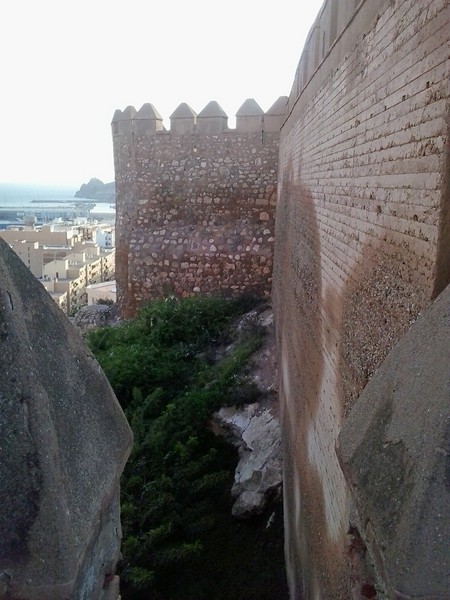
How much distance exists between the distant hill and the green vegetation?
139m

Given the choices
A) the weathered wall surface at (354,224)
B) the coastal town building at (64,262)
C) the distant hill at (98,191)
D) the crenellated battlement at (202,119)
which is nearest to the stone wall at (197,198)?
the crenellated battlement at (202,119)

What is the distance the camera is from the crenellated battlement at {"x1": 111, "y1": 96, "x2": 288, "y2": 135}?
9.47 m

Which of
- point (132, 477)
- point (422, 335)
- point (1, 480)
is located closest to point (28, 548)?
point (1, 480)

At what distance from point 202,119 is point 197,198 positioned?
1.50 metres

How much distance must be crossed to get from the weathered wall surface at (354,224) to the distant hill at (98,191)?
143819mm

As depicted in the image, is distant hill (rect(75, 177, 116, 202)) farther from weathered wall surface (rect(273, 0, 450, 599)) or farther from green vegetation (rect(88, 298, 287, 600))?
weathered wall surface (rect(273, 0, 450, 599))

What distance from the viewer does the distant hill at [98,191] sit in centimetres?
14762

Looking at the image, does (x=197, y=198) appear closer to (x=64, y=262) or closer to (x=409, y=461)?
(x=409, y=461)

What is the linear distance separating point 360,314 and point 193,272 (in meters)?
7.98

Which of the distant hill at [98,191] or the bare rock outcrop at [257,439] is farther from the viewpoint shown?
the distant hill at [98,191]

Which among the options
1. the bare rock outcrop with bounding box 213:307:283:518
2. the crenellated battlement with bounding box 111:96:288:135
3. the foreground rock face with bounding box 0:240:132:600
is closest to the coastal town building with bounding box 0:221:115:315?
the crenellated battlement with bounding box 111:96:288:135

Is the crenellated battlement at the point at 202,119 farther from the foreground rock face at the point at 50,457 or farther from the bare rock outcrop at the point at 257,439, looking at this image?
the foreground rock face at the point at 50,457

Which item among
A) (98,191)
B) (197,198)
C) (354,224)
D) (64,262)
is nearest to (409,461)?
(354,224)

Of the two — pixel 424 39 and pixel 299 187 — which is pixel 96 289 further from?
pixel 424 39
